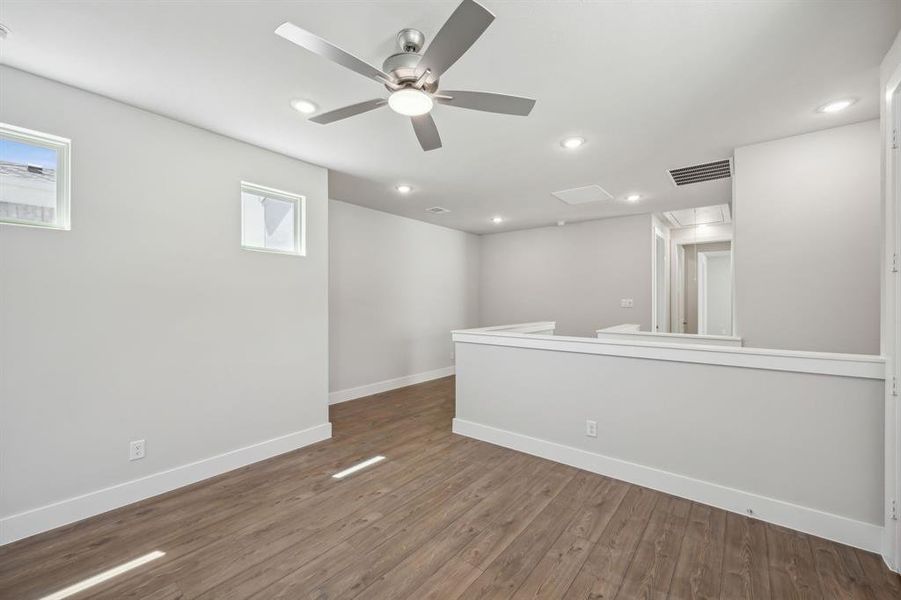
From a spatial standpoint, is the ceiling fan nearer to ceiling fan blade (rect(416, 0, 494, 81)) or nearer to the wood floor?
ceiling fan blade (rect(416, 0, 494, 81))

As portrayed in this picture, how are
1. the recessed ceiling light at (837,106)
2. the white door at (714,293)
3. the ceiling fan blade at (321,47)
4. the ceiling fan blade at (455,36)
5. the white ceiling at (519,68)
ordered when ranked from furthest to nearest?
the white door at (714,293) → the recessed ceiling light at (837,106) → the white ceiling at (519,68) → the ceiling fan blade at (321,47) → the ceiling fan blade at (455,36)

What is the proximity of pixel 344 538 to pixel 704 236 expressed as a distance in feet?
24.5

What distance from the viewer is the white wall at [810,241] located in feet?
8.75

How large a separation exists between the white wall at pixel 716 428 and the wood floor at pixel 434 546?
0.49 feet

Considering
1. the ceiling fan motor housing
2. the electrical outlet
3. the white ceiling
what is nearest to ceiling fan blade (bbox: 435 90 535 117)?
the ceiling fan motor housing

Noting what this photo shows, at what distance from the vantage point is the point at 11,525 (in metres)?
2.10

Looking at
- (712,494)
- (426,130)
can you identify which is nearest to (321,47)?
(426,130)

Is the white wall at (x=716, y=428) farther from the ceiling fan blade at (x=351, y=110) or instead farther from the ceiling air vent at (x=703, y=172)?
the ceiling fan blade at (x=351, y=110)

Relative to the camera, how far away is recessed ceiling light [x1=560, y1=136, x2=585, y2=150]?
299 cm

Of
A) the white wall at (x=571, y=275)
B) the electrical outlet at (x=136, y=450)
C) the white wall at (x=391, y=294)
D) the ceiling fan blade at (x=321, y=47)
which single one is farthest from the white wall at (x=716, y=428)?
the white wall at (x=571, y=275)

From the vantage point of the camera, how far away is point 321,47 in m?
1.53

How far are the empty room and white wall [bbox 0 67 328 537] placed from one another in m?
0.02

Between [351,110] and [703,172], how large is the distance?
11.4 feet

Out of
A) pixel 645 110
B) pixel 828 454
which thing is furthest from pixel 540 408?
pixel 645 110
